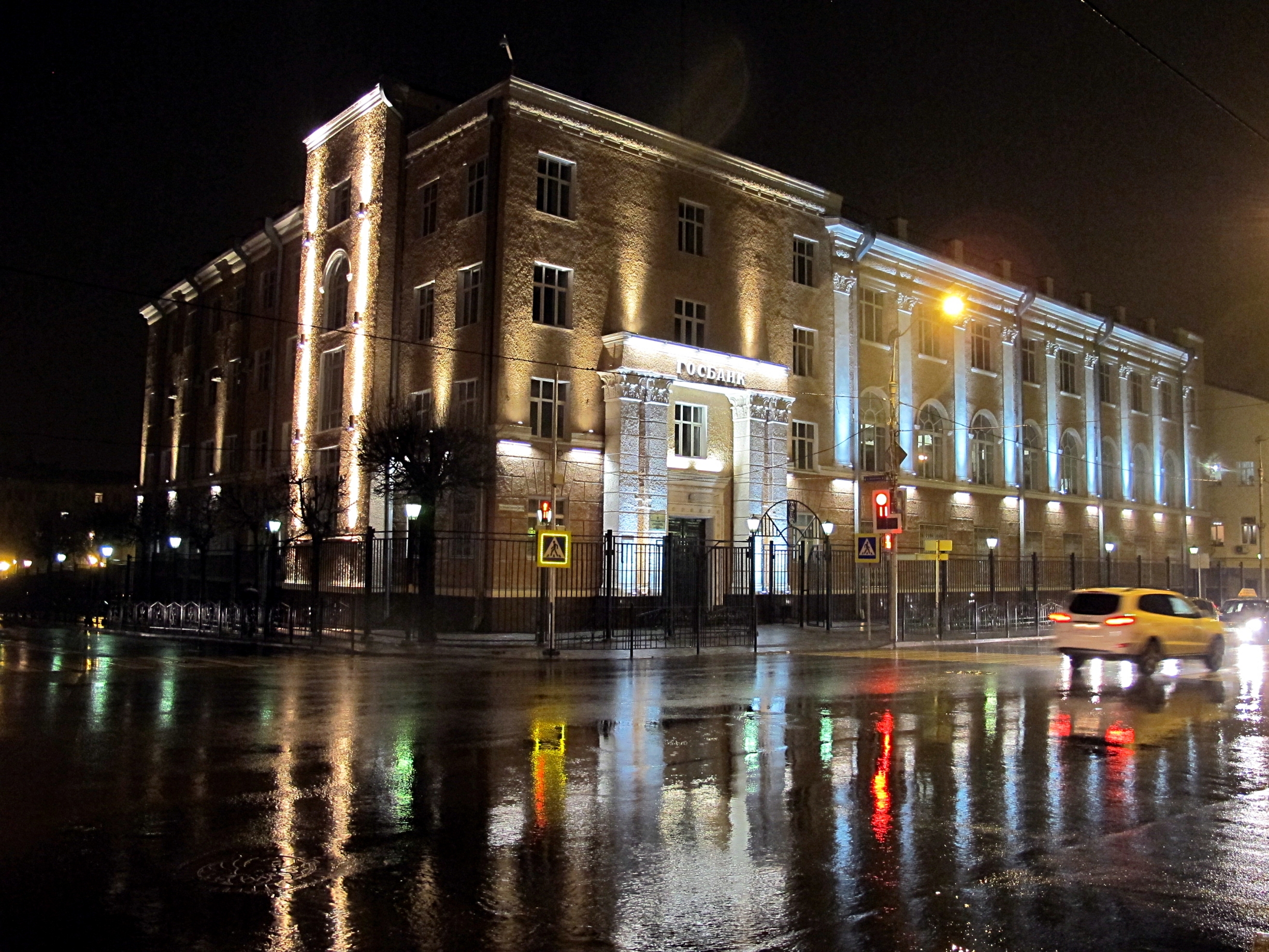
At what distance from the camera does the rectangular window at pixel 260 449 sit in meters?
45.8

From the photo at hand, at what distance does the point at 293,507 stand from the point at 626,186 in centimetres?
1658

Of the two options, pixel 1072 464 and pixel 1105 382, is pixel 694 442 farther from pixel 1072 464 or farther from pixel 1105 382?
pixel 1105 382

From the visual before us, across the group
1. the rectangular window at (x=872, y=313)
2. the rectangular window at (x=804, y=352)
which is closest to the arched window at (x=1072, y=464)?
the rectangular window at (x=872, y=313)

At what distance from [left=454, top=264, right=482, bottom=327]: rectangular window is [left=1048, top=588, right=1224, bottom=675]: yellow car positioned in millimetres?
19940

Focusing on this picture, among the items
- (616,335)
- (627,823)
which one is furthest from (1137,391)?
(627,823)

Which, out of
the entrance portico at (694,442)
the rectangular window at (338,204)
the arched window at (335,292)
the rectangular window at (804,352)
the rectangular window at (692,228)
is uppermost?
the rectangular window at (338,204)

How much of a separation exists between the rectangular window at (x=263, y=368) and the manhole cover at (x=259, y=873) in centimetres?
4181

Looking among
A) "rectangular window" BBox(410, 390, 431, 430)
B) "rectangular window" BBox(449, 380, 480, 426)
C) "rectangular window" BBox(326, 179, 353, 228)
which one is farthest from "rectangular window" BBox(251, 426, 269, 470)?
"rectangular window" BBox(449, 380, 480, 426)

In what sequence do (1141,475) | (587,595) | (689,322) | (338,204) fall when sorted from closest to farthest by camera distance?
(587,595) < (689,322) < (338,204) < (1141,475)

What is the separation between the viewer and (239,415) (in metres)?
48.6

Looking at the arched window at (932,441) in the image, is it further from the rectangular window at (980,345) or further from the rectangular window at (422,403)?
the rectangular window at (422,403)

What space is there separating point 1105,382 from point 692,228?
3065cm

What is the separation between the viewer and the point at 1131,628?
2023cm

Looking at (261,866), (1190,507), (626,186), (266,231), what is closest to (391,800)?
(261,866)
